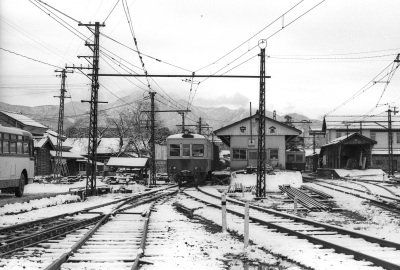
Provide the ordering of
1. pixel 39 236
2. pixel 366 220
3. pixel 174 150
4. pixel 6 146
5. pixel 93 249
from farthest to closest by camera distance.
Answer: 1. pixel 174 150
2. pixel 6 146
3. pixel 366 220
4. pixel 39 236
5. pixel 93 249

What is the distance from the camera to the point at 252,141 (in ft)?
136

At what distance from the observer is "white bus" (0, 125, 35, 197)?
18812 millimetres

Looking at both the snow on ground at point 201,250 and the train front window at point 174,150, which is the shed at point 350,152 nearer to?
the train front window at point 174,150

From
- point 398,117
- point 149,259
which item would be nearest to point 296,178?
point 149,259

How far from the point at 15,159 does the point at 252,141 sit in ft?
81.0

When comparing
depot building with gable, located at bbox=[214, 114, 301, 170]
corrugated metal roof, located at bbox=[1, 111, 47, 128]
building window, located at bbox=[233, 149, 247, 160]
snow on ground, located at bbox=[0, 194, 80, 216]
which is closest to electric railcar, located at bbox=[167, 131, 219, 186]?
depot building with gable, located at bbox=[214, 114, 301, 170]

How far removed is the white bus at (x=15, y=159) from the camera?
1881 centimetres

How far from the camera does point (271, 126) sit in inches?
1644

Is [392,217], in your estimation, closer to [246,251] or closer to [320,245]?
[320,245]

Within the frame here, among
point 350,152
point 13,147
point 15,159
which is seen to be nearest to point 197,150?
point 15,159

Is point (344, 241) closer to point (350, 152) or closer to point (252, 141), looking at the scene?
point (252, 141)

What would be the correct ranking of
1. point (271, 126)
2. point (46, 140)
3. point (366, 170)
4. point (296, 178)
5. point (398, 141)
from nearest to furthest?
point (296, 178) → point (271, 126) → point (366, 170) → point (46, 140) → point (398, 141)

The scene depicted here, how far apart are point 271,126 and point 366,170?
13.0 metres

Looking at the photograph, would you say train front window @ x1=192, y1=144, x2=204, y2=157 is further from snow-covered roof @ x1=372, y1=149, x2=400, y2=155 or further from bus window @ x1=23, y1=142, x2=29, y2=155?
snow-covered roof @ x1=372, y1=149, x2=400, y2=155
